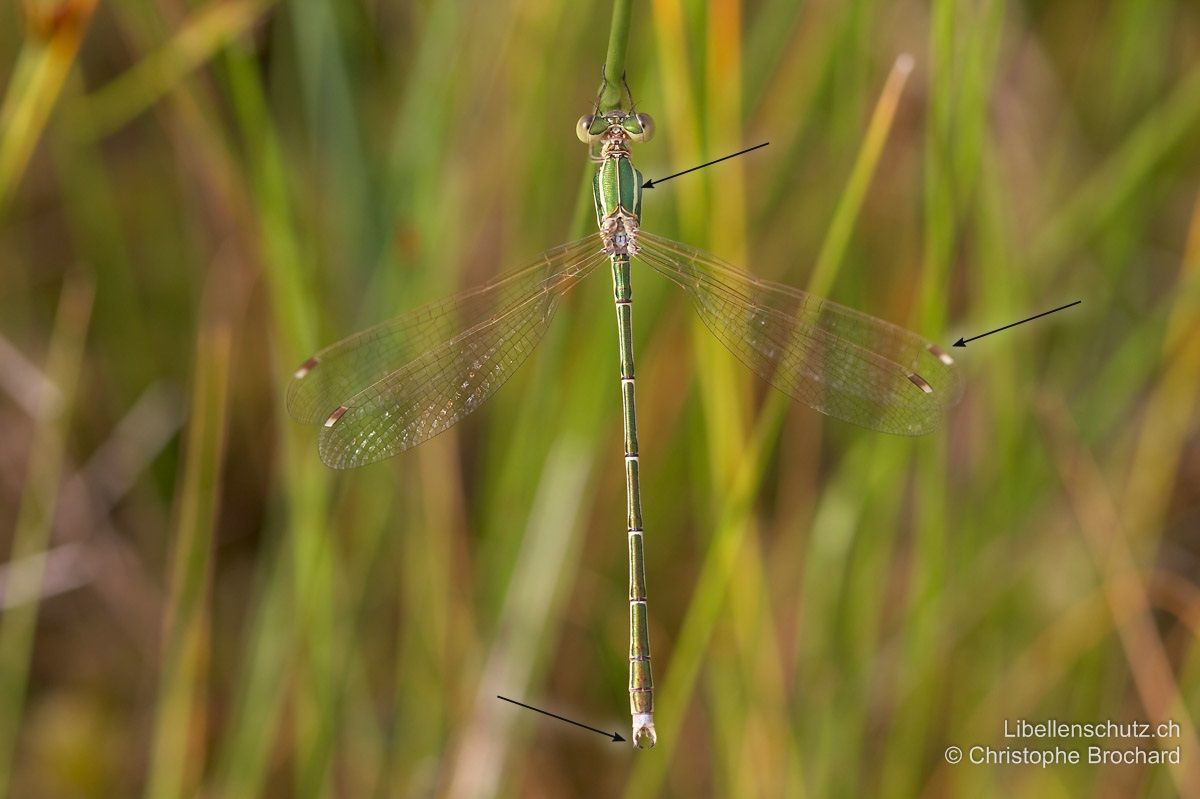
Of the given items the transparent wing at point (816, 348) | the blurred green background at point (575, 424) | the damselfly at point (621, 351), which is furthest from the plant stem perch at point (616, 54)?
the transparent wing at point (816, 348)

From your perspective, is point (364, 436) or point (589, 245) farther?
point (589, 245)

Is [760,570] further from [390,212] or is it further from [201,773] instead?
[201,773]

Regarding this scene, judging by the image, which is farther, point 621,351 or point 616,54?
point 621,351

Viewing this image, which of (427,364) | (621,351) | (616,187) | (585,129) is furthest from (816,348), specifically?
(427,364)

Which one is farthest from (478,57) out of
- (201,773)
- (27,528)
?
(201,773)

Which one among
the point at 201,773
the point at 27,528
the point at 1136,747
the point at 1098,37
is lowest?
the point at 201,773

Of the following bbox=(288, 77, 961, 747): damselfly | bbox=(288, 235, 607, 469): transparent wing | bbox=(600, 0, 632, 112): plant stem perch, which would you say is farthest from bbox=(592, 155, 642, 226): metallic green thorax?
bbox=(600, 0, 632, 112): plant stem perch

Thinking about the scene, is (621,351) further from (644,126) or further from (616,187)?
(644,126)

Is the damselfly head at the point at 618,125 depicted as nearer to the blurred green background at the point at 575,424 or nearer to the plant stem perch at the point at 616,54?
the blurred green background at the point at 575,424
